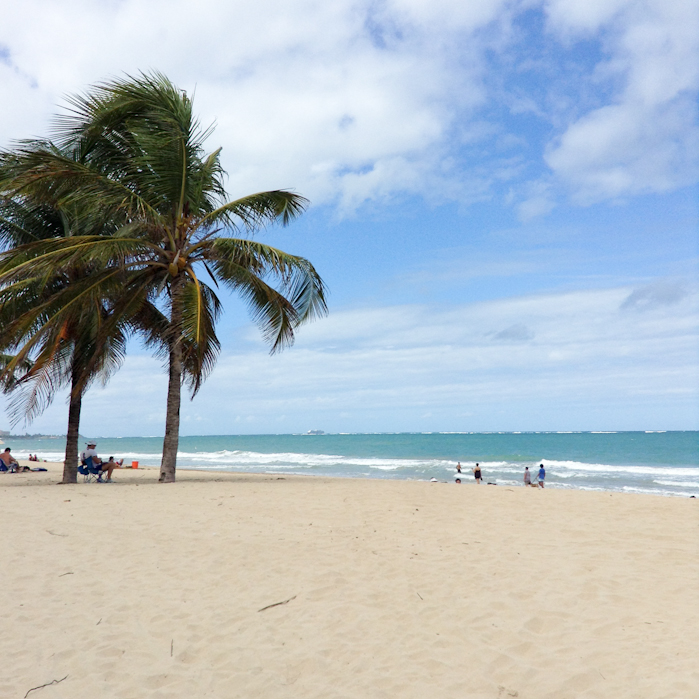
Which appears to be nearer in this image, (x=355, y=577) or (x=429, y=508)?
(x=355, y=577)

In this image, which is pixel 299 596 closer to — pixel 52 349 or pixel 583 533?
pixel 583 533

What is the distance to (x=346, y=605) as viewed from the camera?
4.79 metres

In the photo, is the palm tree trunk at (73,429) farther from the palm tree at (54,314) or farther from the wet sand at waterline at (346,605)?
the wet sand at waterline at (346,605)

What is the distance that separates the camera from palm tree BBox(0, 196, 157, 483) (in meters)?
10.8

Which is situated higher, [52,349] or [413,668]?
[52,349]

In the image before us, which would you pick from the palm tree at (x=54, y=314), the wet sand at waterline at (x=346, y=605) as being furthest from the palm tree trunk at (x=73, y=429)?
the wet sand at waterline at (x=346, y=605)

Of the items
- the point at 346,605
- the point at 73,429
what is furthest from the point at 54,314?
the point at 346,605

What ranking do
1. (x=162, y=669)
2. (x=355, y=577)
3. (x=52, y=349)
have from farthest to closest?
(x=52, y=349) < (x=355, y=577) < (x=162, y=669)

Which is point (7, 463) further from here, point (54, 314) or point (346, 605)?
point (346, 605)

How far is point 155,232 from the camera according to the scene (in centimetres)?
1195

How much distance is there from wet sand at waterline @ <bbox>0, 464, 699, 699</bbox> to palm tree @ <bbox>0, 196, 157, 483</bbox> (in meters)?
4.13

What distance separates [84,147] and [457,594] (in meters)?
12.3

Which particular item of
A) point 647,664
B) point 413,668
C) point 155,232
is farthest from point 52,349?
point 647,664

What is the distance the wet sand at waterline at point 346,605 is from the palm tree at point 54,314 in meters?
4.13
